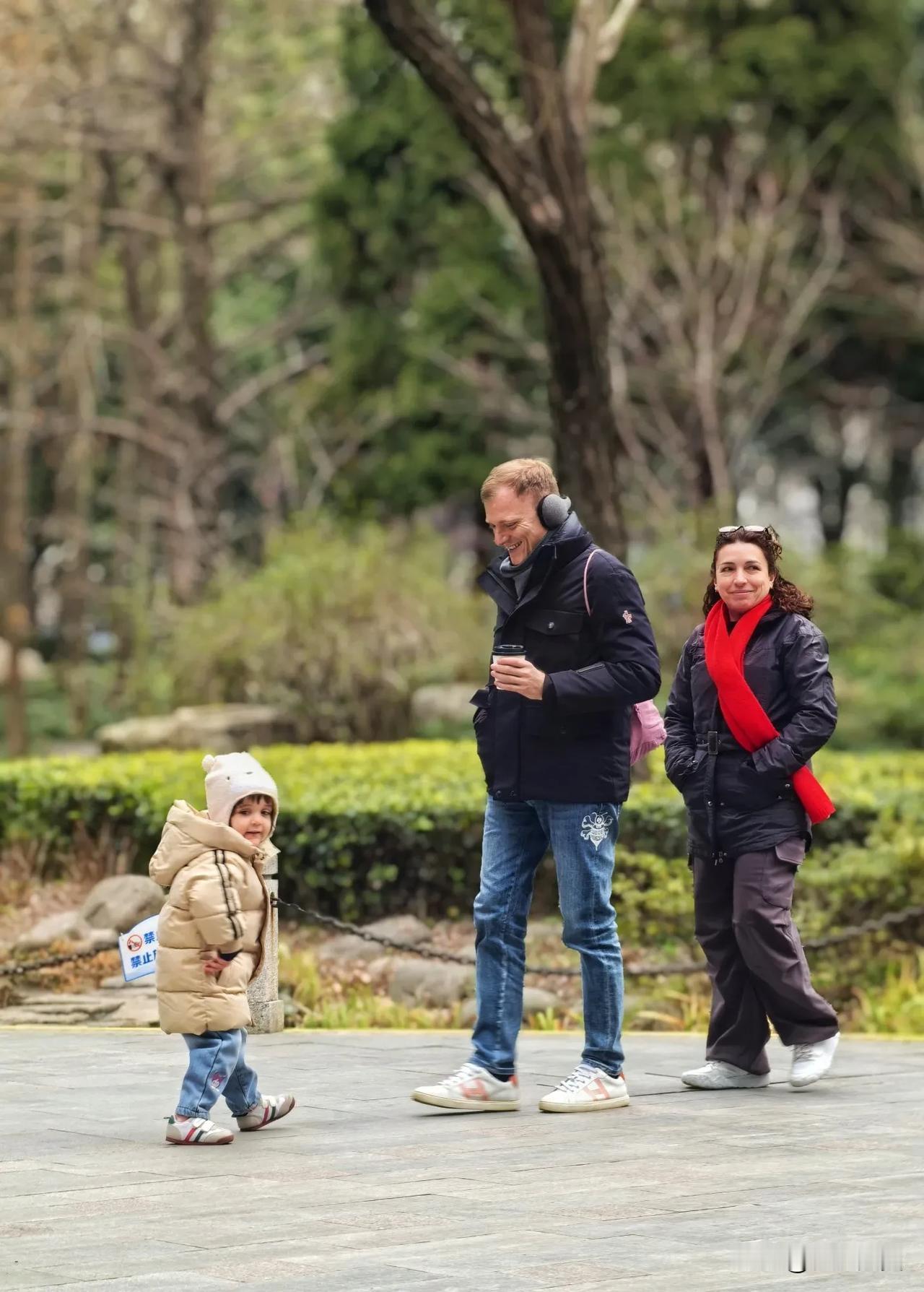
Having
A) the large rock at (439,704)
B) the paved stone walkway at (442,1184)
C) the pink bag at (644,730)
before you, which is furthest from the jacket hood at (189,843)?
the large rock at (439,704)

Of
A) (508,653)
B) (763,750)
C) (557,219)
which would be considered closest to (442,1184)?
(508,653)

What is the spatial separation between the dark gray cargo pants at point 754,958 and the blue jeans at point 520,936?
560mm

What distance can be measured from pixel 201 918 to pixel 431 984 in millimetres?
4058

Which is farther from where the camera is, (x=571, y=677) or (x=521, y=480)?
(x=521, y=480)

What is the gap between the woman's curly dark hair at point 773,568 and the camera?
7734 mm

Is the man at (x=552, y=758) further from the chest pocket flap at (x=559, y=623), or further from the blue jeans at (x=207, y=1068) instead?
the blue jeans at (x=207, y=1068)

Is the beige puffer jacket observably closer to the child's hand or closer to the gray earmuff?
the child's hand

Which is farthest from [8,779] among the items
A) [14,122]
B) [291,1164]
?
[14,122]

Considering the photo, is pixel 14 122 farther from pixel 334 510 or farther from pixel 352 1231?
Answer: pixel 352 1231

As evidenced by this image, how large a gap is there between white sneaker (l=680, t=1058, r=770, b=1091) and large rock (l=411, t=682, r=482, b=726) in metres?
10.3

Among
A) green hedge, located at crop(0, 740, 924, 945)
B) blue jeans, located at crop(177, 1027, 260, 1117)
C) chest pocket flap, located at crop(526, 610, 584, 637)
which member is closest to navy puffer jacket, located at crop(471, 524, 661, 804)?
chest pocket flap, located at crop(526, 610, 584, 637)

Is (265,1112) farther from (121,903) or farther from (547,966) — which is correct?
(547,966)

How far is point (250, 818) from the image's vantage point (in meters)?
6.74

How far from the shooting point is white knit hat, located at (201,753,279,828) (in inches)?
264
